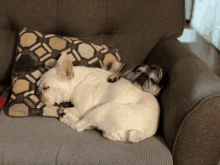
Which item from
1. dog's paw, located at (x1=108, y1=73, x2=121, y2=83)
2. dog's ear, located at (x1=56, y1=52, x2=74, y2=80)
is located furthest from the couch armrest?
dog's ear, located at (x1=56, y1=52, x2=74, y2=80)

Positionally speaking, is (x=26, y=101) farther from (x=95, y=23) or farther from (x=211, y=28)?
(x=211, y=28)

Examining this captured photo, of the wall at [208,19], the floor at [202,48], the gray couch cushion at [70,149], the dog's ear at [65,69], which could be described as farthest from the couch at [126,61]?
the wall at [208,19]

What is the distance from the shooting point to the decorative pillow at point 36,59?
1.45m

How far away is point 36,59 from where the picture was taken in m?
1.61

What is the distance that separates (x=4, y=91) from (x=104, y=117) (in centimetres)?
102

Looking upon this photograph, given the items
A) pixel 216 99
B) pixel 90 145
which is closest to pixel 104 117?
pixel 90 145

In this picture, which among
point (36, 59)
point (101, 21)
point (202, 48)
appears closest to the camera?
point (36, 59)

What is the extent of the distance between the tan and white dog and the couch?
0.06 m

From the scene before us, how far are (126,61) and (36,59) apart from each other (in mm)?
843

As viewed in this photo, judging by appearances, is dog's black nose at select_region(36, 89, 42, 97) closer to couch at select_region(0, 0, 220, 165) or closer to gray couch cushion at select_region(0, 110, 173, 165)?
couch at select_region(0, 0, 220, 165)

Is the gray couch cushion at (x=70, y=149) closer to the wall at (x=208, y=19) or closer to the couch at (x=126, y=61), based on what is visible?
the couch at (x=126, y=61)

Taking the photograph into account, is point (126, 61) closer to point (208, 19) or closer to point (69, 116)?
point (69, 116)

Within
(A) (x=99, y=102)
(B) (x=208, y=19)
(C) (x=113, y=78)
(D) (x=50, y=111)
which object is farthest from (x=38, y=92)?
(B) (x=208, y=19)

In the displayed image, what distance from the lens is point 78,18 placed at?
1.78 m
